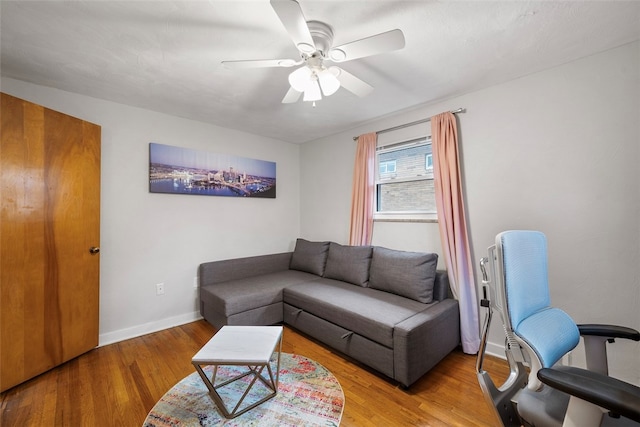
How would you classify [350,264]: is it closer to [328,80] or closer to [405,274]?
[405,274]

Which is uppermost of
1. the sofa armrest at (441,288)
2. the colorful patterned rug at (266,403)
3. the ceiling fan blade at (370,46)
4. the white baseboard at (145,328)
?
the ceiling fan blade at (370,46)

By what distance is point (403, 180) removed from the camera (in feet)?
9.53

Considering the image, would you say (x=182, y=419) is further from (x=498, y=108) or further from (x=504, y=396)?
(x=498, y=108)

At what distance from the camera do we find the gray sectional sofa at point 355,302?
75.3 inches

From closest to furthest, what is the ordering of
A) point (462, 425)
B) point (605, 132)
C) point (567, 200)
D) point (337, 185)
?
point (462, 425) < point (605, 132) < point (567, 200) < point (337, 185)

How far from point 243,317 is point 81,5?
8.26 feet

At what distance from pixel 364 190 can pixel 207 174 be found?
1925 mm

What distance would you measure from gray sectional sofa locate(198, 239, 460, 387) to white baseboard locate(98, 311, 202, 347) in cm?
19

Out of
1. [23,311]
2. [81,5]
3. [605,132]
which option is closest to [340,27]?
[81,5]

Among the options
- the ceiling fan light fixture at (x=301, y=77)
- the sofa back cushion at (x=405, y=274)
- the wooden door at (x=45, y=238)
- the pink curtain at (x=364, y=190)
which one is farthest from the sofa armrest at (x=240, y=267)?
the ceiling fan light fixture at (x=301, y=77)

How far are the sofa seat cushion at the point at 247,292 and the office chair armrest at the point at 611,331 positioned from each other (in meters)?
2.39

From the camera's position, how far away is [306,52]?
4.79 ft

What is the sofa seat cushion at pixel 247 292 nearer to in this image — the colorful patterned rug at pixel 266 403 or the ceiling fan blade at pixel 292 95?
the colorful patterned rug at pixel 266 403

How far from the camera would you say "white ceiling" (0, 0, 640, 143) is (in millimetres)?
1421
